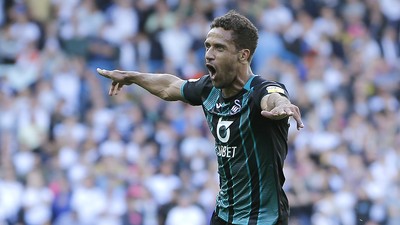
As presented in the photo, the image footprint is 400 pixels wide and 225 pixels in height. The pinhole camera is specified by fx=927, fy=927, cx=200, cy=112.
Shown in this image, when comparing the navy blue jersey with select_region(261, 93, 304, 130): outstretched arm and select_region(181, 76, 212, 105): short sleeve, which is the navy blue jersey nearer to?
select_region(261, 93, 304, 130): outstretched arm

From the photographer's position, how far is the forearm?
23.7 ft

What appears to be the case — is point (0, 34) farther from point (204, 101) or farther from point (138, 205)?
point (204, 101)

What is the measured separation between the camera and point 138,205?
12484 mm

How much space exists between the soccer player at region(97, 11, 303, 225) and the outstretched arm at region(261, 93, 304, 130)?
0.28 feet

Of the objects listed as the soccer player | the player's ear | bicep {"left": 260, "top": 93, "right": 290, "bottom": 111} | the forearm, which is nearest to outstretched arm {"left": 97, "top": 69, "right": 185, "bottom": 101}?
the forearm

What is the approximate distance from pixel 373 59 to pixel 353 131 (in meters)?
2.26

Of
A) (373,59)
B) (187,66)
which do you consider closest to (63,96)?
(187,66)

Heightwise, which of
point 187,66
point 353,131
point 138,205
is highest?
point 187,66

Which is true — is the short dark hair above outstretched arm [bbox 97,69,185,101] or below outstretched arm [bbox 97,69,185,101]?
above

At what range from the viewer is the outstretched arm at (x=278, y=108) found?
5.46 meters

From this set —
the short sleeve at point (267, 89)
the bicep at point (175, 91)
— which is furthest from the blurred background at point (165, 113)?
the short sleeve at point (267, 89)

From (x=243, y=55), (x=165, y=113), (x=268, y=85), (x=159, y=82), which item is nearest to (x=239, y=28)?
(x=243, y=55)

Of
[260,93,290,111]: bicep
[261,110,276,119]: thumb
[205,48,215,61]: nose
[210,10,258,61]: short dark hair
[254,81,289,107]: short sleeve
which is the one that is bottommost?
[261,110,276,119]: thumb

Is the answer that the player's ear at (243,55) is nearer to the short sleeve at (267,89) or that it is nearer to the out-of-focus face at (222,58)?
the out-of-focus face at (222,58)
